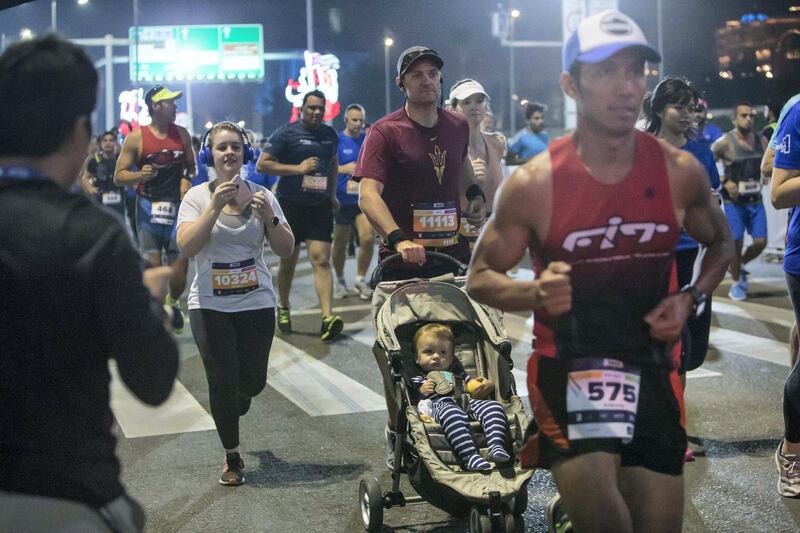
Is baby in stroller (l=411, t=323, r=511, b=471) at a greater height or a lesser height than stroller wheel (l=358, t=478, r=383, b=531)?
greater

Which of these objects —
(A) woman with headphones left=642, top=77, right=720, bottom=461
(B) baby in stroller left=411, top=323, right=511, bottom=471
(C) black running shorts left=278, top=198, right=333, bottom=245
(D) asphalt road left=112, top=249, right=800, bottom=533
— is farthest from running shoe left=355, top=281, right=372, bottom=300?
(B) baby in stroller left=411, top=323, right=511, bottom=471

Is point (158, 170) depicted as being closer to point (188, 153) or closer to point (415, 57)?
point (188, 153)

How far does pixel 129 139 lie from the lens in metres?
10.4

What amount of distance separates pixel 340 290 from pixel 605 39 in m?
10.4

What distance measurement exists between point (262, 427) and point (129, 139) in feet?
13.4

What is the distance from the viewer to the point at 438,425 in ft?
16.7

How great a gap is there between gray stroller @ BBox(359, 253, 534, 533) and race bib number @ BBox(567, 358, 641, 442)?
133 centimetres

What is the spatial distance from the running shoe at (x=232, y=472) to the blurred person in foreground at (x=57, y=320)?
3.73 meters

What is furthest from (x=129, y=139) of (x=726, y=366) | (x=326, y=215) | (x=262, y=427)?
(x=726, y=366)

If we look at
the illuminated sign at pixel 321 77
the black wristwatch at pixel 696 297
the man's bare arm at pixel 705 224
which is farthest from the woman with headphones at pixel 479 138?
the illuminated sign at pixel 321 77

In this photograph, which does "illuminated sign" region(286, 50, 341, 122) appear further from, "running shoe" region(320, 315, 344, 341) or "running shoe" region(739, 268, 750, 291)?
"running shoe" region(320, 315, 344, 341)

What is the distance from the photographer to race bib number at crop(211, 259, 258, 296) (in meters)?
6.16

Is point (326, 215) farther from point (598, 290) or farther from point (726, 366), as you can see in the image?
point (598, 290)

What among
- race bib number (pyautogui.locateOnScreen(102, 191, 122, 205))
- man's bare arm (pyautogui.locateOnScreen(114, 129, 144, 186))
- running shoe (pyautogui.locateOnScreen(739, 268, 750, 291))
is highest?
man's bare arm (pyautogui.locateOnScreen(114, 129, 144, 186))
